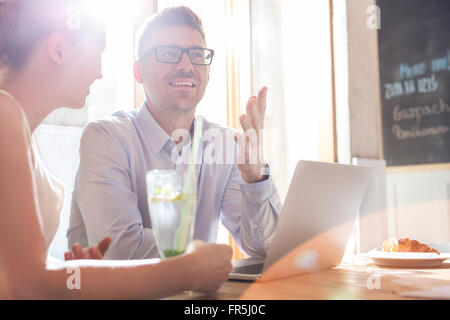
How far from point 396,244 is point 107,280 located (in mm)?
854

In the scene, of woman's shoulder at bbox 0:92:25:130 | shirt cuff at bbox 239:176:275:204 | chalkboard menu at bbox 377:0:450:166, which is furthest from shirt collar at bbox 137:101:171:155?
chalkboard menu at bbox 377:0:450:166

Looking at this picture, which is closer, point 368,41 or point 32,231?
point 32,231

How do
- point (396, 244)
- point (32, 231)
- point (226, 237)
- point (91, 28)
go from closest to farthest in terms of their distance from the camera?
point (32, 231) < point (91, 28) < point (396, 244) < point (226, 237)

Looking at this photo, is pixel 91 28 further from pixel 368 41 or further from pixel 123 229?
pixel 368 41

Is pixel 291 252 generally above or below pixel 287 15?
below

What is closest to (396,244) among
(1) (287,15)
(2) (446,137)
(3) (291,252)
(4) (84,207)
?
(3) (291,252)

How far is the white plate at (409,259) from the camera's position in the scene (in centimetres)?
108

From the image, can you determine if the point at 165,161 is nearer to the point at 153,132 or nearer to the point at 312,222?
the point at 153,132

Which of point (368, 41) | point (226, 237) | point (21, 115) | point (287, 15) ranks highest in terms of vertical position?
point (287, 15)

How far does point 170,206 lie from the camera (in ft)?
2.60

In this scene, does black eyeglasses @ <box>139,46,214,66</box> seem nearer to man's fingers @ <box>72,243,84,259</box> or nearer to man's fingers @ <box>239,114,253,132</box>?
man's fingers @ <box>239,114,253,132</box>

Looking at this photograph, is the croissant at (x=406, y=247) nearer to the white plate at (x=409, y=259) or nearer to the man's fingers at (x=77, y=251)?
the white plate at (x=409, y=259)

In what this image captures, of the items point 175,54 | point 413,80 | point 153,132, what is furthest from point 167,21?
point 413,80

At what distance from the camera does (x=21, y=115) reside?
2.30 ft
